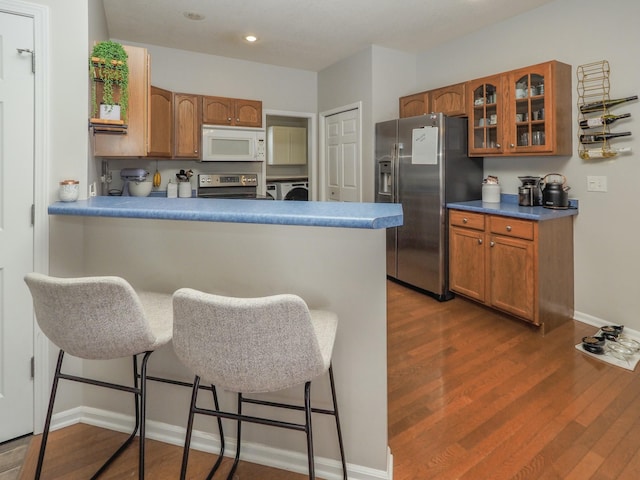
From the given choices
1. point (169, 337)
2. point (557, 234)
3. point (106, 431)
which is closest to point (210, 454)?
point (106, 431)

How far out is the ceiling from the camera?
129 inches

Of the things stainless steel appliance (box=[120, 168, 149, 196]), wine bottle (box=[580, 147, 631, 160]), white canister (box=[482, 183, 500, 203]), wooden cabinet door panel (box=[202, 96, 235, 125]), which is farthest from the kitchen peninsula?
wooden cabinet door panel (box=[202, 96, 235, 125])

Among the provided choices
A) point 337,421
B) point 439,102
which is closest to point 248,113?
point 439,102

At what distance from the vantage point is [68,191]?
179 centimetres

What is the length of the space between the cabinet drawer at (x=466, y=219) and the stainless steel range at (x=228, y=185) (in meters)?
2.31

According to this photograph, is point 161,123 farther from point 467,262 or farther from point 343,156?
point 467,262

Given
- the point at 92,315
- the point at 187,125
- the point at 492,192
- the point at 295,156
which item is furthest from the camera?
the point at 295,156

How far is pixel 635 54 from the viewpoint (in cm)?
277

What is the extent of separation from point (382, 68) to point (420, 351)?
3.16m

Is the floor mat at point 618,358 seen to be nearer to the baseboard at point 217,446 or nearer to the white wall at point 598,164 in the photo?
the white wall at point 598,164

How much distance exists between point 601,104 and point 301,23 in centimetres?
256

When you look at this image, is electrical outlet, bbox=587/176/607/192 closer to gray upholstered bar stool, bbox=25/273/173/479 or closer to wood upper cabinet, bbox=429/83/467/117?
wood upper cabinet, bbox=429/83/467/117

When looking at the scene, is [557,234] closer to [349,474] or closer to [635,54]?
[635,54]

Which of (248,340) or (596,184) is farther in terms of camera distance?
(596,184)
